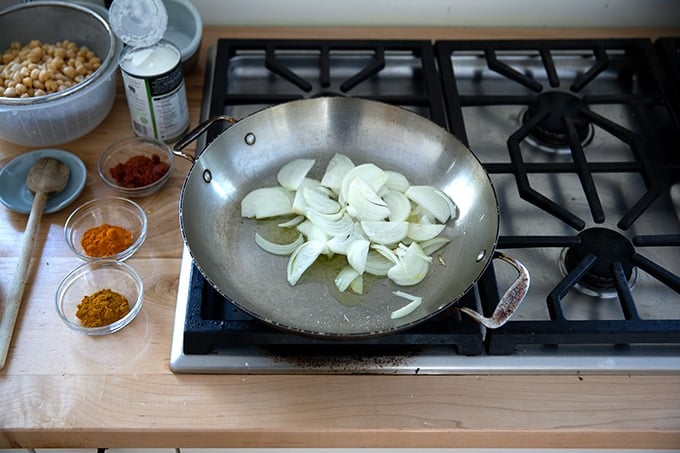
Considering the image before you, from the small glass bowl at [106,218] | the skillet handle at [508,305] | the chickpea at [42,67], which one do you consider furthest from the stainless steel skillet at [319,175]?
the chickpea at [42,67]

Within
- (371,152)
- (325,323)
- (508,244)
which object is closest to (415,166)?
(371,152)

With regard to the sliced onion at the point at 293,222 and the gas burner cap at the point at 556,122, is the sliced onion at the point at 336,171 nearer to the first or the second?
the sliced onion at the point at 293,222

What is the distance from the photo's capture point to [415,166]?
93 centimetres

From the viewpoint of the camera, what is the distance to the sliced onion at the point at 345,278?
2.65ft

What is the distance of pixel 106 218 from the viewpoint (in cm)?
91

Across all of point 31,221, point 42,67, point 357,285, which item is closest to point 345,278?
point 357,285

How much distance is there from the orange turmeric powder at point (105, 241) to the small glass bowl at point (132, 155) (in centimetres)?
7

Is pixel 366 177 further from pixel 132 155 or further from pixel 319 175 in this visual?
pixel 132 155

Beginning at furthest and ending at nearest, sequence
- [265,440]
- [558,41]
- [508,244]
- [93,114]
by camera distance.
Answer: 1. [558,41]
2. [93,114]
3. [508,244]
4. [265,440]

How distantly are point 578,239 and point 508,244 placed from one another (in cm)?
9

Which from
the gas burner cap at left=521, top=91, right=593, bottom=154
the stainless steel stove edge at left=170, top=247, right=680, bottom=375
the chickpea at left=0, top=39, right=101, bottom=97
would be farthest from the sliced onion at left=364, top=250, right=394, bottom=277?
the chickpea at left=0, top=39, right=101, bottom=97

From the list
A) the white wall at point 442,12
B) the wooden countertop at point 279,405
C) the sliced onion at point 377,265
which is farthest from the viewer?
the white wall at point 442,12

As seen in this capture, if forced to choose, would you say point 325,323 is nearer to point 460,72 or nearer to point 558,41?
point 460,72

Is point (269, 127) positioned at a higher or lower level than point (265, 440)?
higher
